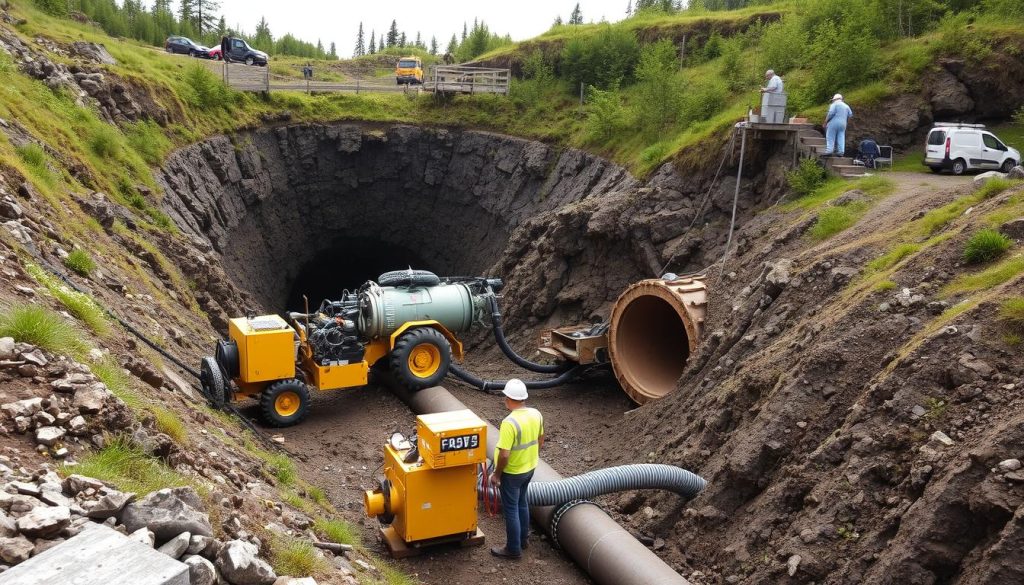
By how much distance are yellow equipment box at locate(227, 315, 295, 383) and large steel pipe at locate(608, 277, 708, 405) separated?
5419 millimetres

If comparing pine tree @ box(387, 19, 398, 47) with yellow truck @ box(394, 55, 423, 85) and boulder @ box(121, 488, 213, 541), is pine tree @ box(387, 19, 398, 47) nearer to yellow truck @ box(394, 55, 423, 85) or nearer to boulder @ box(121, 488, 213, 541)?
yellow truck @ box(394, 55, 423, 85)

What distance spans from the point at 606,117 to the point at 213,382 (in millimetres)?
15687

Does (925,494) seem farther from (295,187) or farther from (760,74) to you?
(295,187)

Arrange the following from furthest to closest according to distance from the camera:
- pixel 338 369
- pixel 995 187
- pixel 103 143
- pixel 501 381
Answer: pixel 103 143 < pixel 501 381 < pixel 338 369 < pixel 995 187

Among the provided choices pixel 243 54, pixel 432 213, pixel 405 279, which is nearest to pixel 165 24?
pixel 243 54

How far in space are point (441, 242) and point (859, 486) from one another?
2247 centimetres

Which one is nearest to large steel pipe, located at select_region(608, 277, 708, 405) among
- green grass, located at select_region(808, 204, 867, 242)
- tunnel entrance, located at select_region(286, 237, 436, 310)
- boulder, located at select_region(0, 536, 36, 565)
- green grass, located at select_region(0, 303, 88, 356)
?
green grass, located at select_region(808, 204, 867, 242)

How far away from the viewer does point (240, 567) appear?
4332mm

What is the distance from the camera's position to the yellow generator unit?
7.64m

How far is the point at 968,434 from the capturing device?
21.6 ft

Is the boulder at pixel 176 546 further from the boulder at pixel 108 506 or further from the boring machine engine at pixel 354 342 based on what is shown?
the boring machine engine at pixel 354 342

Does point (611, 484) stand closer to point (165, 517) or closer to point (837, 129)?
point (165, 517)

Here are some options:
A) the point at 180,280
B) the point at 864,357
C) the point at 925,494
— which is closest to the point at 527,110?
the point at 180,280

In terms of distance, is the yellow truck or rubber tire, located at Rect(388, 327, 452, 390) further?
the yellow truck
